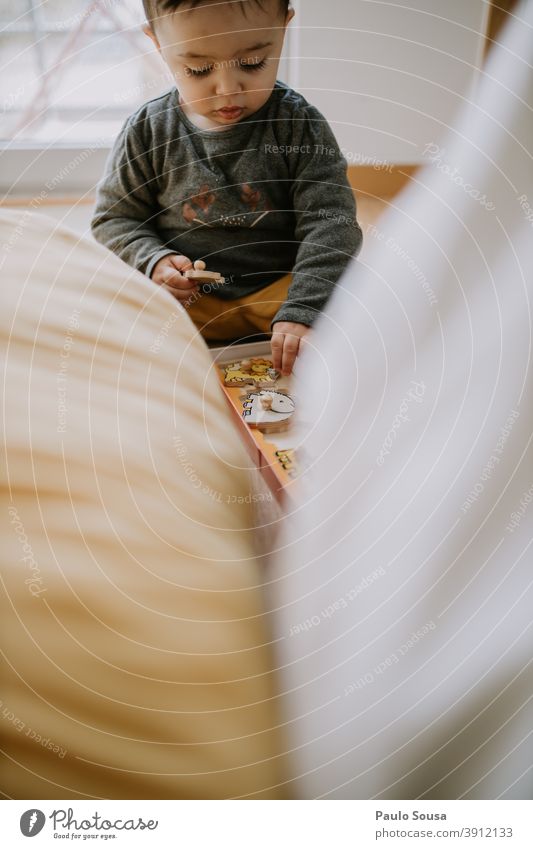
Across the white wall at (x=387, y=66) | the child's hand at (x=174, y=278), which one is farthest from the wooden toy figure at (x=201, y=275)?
the white wall at (x=387, y=66)

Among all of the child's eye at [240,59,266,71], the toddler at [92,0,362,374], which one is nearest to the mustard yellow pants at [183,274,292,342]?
the toddler at [92,0,362,374]

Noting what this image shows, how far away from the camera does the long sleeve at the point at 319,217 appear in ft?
1.21

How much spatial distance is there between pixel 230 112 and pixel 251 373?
0.15 meters

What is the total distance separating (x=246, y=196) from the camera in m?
0.38

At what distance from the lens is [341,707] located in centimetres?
29

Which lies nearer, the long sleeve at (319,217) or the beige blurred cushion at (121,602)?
the beige blurred cushion at (121,602)

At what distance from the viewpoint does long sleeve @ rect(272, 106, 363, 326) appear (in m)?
0.37

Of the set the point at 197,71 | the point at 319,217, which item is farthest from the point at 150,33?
the point at 319,217

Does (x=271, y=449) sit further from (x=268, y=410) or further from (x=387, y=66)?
(x=387, y=66)

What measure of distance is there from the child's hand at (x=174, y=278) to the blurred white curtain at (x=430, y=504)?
86mm

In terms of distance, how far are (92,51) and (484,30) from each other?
0.70 feet

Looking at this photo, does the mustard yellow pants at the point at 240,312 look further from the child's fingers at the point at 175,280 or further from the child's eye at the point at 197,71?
the child's eye at the point at 197,71

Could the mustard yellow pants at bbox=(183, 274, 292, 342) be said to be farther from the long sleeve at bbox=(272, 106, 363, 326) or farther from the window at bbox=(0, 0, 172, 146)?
the window at bbox=(0, 0, 172, 146)

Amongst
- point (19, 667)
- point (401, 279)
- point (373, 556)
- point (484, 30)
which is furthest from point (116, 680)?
point (484, 30)
